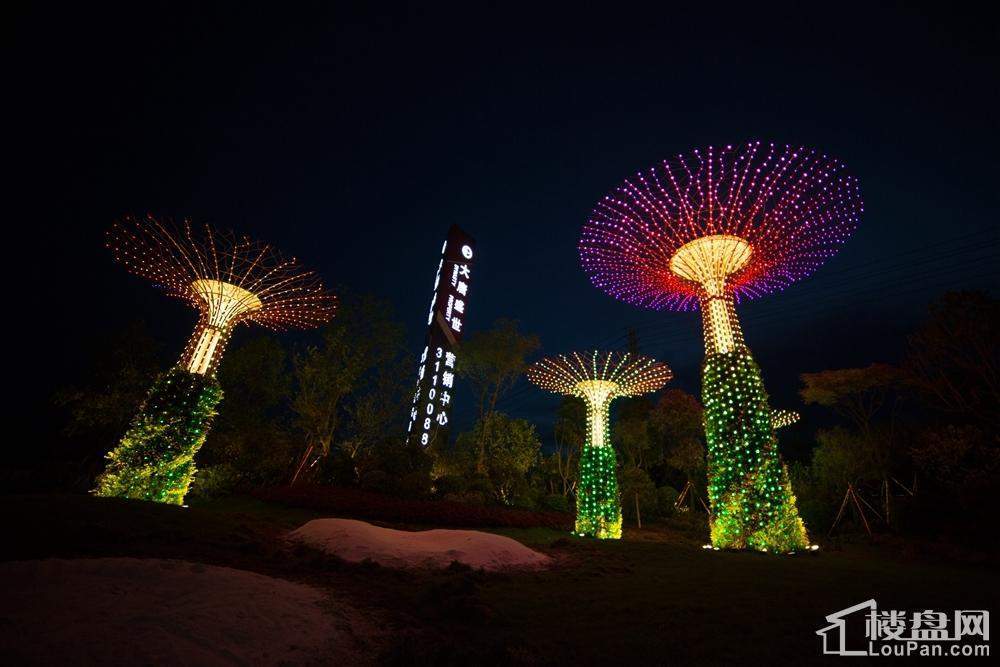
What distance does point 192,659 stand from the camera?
2.96m

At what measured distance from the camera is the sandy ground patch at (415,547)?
7.43m

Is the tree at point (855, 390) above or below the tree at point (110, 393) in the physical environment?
above

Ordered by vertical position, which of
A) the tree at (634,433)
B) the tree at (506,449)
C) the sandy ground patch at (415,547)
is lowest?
the sandy ground patch at (415,547)

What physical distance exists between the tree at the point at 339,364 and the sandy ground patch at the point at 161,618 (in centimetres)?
1338

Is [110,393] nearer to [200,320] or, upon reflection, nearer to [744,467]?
[200,320]

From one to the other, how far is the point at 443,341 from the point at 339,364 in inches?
503

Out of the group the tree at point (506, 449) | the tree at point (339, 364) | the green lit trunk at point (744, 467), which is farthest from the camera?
the tree at point (506, 449)

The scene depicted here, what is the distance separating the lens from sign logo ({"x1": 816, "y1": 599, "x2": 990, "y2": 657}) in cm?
376

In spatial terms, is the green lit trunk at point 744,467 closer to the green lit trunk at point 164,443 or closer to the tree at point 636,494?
the tree at point 636,494

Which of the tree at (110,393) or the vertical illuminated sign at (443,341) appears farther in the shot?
the vertical illuminated sign at (443,341)

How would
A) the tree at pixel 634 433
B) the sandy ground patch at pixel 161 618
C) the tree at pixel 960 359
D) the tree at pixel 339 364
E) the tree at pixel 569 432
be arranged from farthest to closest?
1. the tree at pixel 569 432
2. the tree at pixel 634 433
3. the tree at pixel 339 364
4. the tree at pixel 960 359
5. the sandy ground patch at pixel 161 618

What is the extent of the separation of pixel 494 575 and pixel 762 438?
835 centimetres

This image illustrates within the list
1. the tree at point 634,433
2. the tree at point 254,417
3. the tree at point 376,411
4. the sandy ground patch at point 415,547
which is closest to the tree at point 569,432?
the tree at point 634,433

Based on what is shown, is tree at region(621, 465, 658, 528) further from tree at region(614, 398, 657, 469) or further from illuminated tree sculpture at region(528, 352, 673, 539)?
illuminated tree sculpture at region(528, 352, 673, 539)
